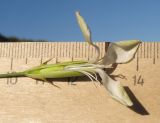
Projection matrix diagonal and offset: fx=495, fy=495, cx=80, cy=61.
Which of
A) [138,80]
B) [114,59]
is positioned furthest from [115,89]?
[138,80]

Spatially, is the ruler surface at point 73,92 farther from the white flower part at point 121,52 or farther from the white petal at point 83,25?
the white petal at point 83,25

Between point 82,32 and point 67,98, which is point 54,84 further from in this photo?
point 82,32

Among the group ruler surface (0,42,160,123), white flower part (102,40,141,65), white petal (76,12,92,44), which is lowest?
ruler surface (0,42,160,123)

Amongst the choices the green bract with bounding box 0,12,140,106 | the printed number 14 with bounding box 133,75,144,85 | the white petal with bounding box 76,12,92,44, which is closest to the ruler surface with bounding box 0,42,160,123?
the printed number 14 with bounding box 133,75,144,85

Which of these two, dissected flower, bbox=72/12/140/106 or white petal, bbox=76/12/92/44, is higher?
white petal, bbox=76/12/92/44

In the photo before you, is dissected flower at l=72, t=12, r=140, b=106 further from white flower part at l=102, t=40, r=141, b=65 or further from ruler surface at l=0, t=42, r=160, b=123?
ruler surface at l=0, t=42, r=160, b=123

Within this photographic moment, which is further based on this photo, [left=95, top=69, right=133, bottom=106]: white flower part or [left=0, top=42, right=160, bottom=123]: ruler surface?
[left=0, top=42, right=160, bottom=123]: ruler surface

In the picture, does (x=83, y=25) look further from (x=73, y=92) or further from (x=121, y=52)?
(x=73, y=92)

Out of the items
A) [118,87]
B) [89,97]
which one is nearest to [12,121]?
[89,97]
